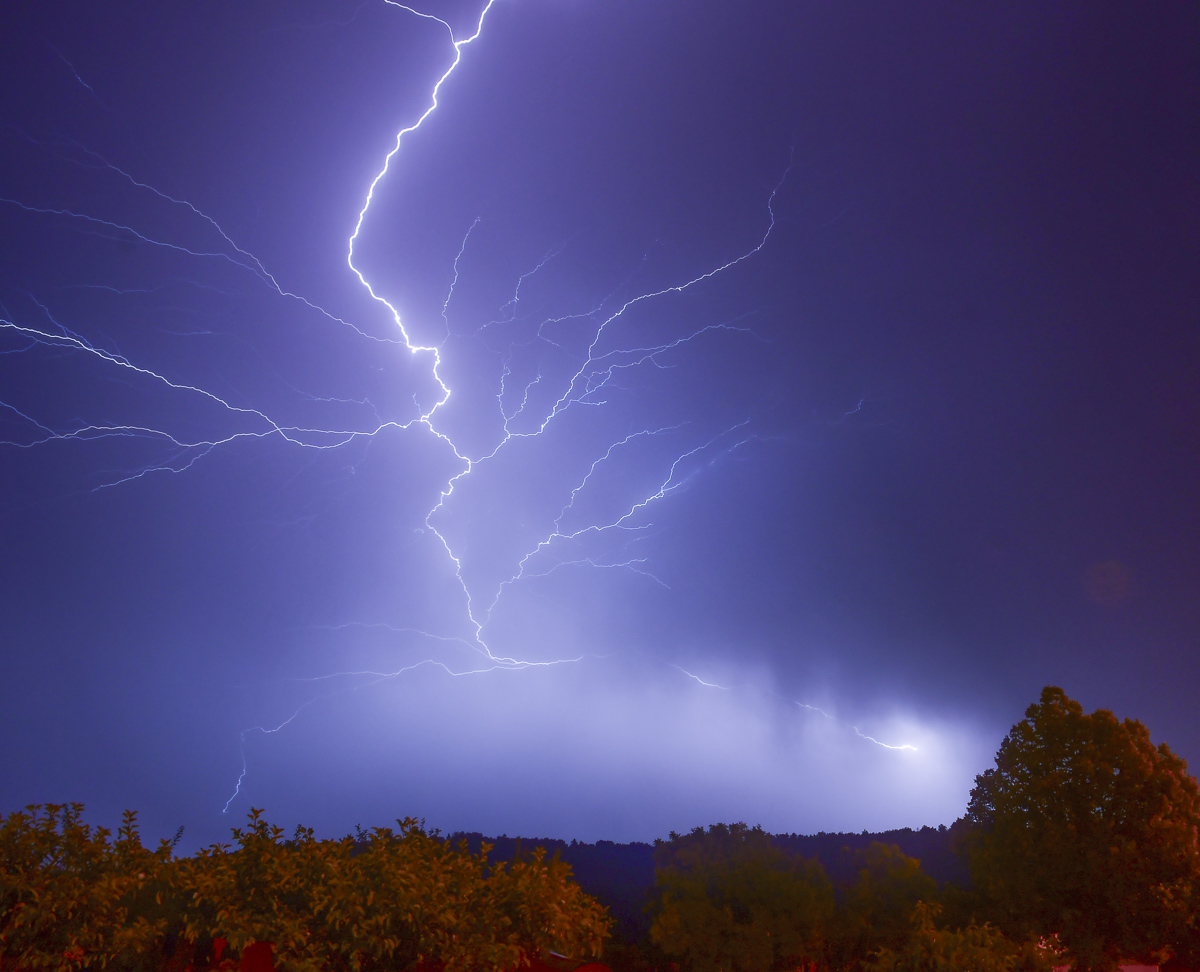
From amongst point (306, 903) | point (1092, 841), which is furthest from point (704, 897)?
point (306, 903)

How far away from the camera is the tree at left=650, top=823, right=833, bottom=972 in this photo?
1277 centimetres

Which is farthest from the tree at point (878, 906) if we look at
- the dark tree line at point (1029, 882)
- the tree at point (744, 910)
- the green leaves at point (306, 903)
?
the green leaves at point (306, 903)

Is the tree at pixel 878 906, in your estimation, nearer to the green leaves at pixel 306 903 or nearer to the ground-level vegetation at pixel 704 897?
the ground-level vegetation at pixel 704 897

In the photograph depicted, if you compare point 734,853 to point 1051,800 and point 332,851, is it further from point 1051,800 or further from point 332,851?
point 332,851

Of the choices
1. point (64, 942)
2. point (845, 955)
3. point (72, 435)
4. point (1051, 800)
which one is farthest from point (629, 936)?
point (72, 435)

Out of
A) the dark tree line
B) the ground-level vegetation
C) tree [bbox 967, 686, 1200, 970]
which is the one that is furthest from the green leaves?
tree [bbox 967, 686, 1200, 970]

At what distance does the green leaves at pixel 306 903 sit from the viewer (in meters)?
6.75

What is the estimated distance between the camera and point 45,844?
7.19 metres

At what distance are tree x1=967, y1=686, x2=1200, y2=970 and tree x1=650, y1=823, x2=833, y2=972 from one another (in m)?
4.20

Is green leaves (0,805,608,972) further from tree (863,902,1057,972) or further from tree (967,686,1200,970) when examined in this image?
tree (967,686,1200,970)

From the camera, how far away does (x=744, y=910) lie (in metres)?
13.6

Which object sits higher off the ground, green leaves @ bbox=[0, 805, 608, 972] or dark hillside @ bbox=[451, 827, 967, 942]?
green leaves @ bbox=[0, 805, 608, 972]

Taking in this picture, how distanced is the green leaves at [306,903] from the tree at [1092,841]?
11.4 metres

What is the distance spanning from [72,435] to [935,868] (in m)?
32.7
